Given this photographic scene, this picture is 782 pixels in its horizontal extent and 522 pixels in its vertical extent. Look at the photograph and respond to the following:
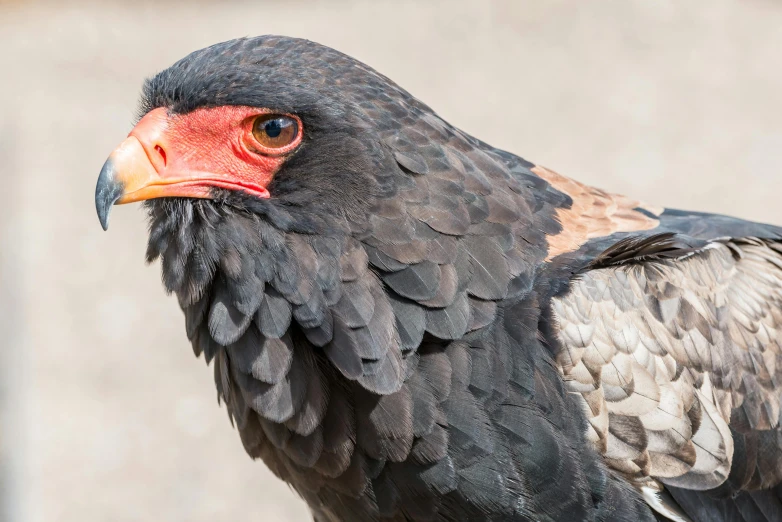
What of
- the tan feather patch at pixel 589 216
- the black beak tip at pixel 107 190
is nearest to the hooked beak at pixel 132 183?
the black beak tip at pixel 107 190

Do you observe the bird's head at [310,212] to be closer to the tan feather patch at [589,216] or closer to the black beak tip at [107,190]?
the black beak tip at [107,190]

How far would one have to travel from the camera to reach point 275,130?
139 inches

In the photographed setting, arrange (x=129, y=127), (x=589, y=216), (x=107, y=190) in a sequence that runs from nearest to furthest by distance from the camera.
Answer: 1. (x=107, y=190)
2. (x=589, y=216)
3. (x=129, y=127)

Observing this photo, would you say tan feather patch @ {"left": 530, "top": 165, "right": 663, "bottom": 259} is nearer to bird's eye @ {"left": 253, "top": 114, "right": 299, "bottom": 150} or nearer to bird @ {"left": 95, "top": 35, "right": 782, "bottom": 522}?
bird @ {"left": 95, "top": 35, "right": 782, "bottom": 522}

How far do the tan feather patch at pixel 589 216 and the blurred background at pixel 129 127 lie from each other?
3862mm

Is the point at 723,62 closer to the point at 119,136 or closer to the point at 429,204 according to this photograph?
the point at 119,136

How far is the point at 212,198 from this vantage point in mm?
3615

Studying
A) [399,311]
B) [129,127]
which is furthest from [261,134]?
[129,127]

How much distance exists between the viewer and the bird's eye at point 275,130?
3.53m

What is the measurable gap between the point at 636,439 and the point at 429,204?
45.3 inches

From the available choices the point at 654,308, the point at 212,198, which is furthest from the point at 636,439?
the point at 212,198

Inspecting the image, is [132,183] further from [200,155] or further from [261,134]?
[261,134]

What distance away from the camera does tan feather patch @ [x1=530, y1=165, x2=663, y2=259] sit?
3.84 m

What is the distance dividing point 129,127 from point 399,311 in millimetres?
7787
